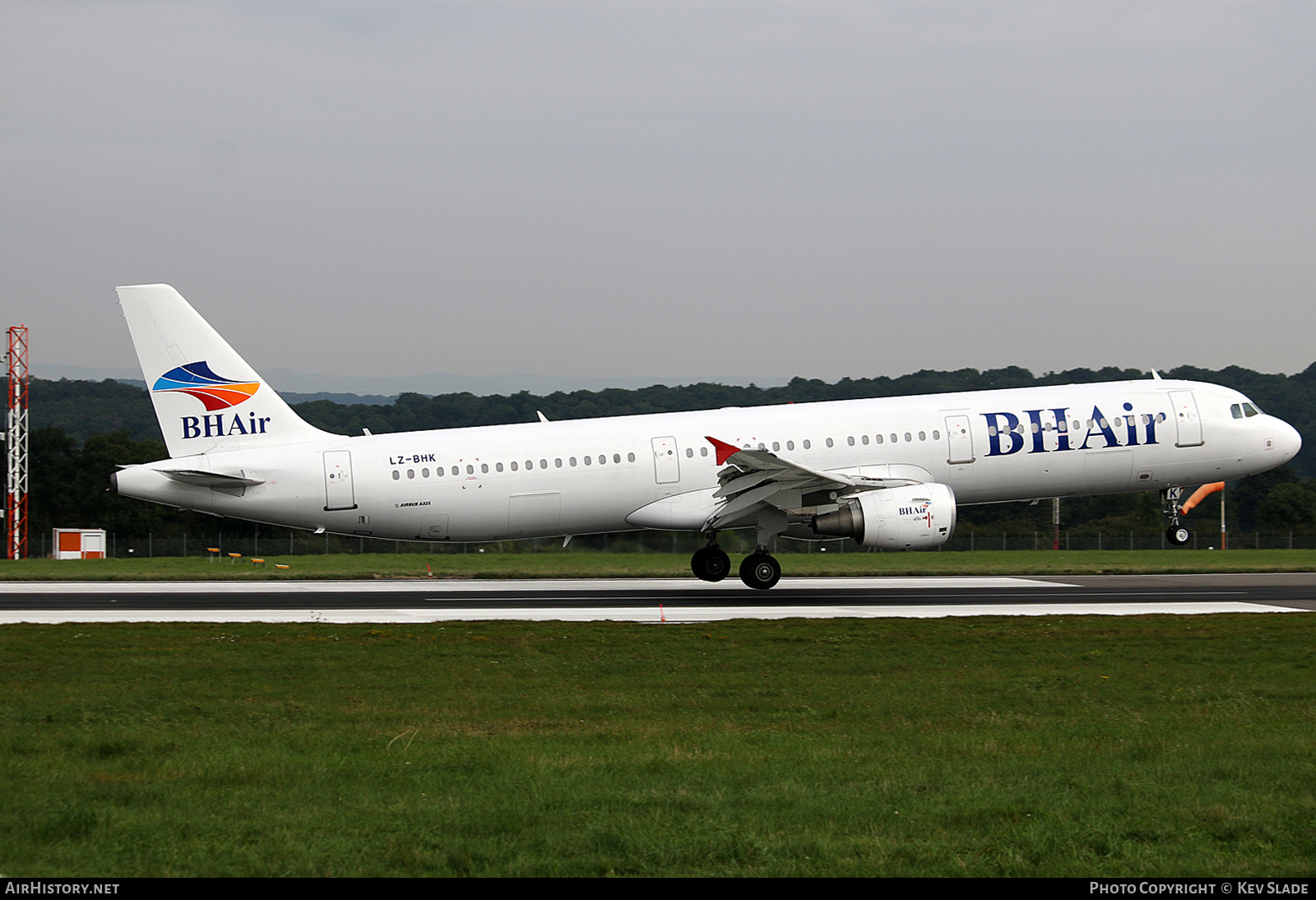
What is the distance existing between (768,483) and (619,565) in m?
14.6

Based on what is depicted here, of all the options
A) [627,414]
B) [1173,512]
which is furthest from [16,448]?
[1173,512]

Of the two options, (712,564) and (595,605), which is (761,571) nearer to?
(712,564)

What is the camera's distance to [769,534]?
30.9 m

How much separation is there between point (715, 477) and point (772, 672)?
47.4 ft

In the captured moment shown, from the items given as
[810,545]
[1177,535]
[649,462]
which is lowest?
[810,545]

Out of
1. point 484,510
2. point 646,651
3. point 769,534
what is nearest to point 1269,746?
point 646,651

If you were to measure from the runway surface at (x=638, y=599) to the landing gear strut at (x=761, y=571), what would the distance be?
13.0 inches

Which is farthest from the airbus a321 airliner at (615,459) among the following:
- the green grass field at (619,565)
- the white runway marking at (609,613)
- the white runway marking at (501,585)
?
the green grass field at (619,565)

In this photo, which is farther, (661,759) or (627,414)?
(627,414)

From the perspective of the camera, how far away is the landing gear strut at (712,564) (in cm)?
3284

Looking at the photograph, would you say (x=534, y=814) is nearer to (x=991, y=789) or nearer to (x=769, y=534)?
(x=991, y=789)

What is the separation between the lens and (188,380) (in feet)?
100

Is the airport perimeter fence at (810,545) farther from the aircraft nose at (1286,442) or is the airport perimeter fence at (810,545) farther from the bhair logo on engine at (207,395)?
the bhair logo on engine at (207,395)

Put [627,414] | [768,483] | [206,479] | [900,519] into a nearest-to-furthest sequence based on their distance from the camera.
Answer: [900,519], [768,483], [206,479], [627,414]
